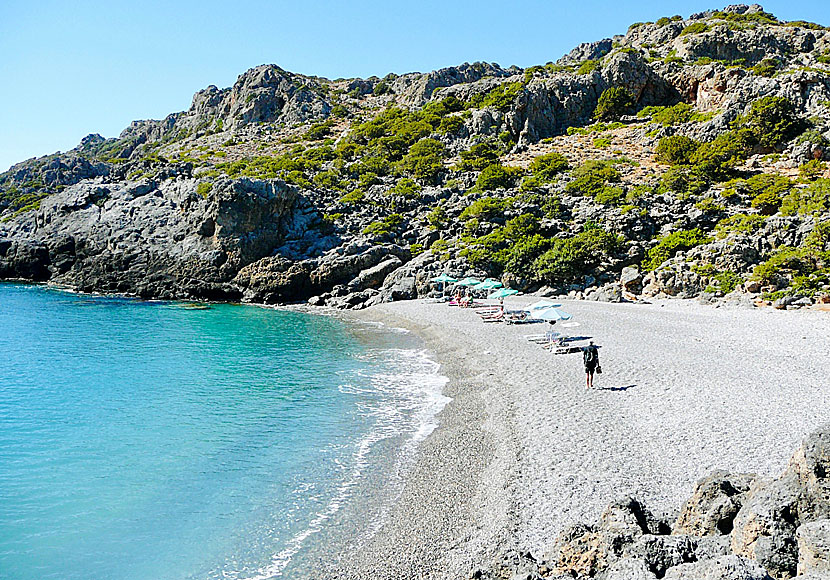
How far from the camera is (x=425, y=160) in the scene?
239ft

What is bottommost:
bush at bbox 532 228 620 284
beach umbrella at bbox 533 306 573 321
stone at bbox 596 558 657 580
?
stone at bbox 596 558 657 580

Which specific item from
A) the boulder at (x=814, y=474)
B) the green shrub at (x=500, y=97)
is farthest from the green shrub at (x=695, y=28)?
the boulder at (x=814, y=474)

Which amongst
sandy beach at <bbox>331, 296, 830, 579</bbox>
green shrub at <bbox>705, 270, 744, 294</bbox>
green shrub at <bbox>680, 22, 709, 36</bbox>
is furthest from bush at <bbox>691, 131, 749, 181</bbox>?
green shrub at <bbox>680, 22, 709, 36</bbox>

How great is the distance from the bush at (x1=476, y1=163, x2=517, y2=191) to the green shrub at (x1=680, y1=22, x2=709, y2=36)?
2270 inches

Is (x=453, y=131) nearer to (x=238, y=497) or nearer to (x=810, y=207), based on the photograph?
(x=810, y=207)

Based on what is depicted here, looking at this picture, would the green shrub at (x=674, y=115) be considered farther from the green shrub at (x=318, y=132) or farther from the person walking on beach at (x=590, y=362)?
the person walking on beach at (x=590, y=362)

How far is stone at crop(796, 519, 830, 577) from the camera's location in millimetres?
4770

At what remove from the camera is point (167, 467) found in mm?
13367

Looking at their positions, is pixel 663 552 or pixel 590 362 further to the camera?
pixel 590 362

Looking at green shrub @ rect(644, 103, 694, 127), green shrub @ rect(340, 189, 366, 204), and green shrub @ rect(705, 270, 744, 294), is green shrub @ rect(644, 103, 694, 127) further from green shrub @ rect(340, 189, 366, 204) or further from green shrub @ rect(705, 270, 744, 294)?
green shrub @ rect(340, 189, 366, 204)

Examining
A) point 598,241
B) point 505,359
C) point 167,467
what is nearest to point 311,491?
point 167,467

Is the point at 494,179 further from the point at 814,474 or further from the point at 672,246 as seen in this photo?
the point at 814,474

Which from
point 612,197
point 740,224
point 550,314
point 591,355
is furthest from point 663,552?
point 612,197

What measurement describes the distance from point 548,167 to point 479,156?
12726mm
